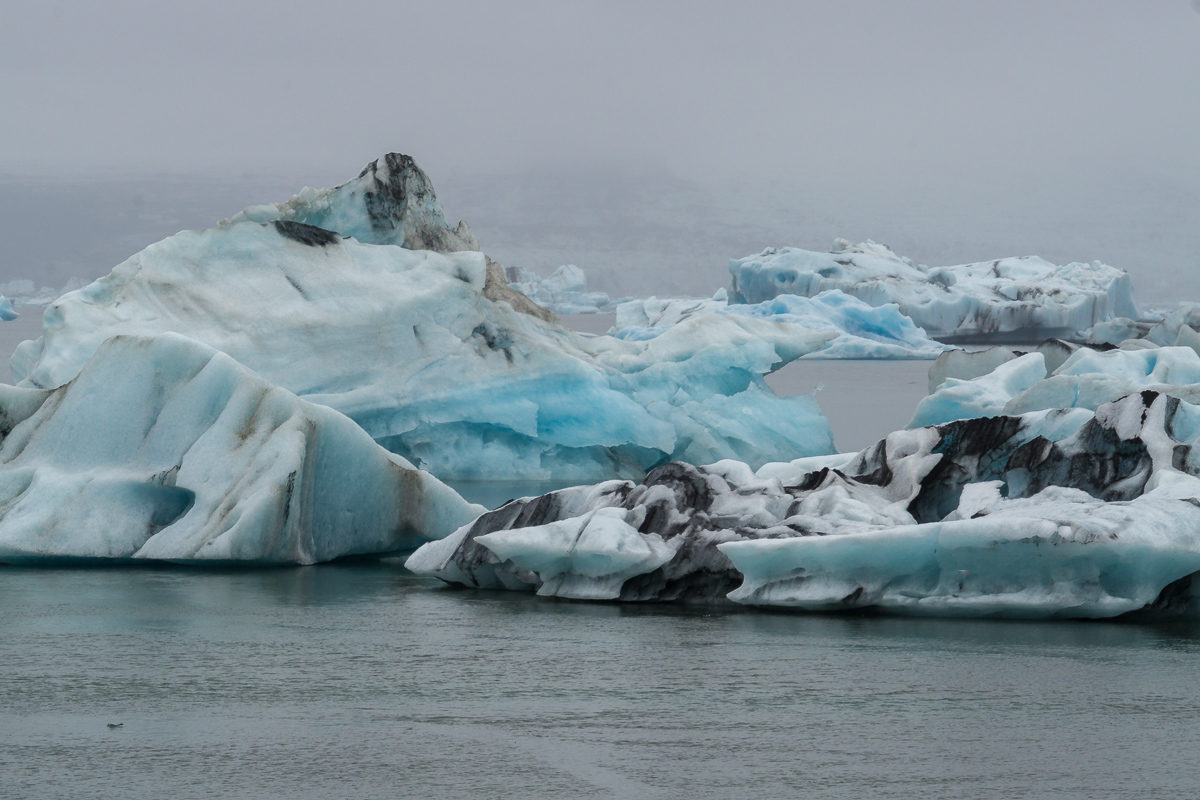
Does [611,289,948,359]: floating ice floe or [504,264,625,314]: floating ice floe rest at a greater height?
[504,264,625,314]: floating ice floe

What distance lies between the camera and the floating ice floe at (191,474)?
21.1 feet

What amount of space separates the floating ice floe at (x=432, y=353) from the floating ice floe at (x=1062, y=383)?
115 cm

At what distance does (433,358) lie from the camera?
1022 centimetres

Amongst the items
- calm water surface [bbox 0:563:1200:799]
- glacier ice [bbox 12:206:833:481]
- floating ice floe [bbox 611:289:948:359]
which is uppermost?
floating ice floe [bbox 611:289:948:359]

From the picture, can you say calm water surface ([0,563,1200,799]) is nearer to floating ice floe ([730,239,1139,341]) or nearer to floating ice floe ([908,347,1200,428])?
floating ice floe ([908,347,1200,428])

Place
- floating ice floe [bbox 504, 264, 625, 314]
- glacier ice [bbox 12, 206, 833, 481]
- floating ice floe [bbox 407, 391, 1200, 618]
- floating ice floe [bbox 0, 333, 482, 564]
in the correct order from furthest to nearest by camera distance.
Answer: floating ice floe [bbox 504, 264, 625, 314] < glacier ice [bbox 12, 206, 833, 481] < floating ice floe [bbox 0, 333, 482, 564] < floating ice floe [bbox 407, 391, 1200, 618]

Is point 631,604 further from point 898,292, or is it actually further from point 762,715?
point 898,292

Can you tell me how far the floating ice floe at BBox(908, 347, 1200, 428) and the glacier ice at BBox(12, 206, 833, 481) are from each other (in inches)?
45.5

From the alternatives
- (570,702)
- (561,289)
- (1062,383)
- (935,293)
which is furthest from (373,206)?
(561,289)

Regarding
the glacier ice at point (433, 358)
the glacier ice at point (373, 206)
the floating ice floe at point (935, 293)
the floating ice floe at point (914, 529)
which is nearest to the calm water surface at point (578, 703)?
the floating ice floe at point (914, 529)

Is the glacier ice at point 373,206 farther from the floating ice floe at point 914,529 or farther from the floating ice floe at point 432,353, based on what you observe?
the floating ice floe at point 914,529

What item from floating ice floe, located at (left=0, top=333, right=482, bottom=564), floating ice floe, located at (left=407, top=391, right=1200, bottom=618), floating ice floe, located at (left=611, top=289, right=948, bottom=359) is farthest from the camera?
floating ice floe, located at (left=611, top=289, right=948, bottom=359)

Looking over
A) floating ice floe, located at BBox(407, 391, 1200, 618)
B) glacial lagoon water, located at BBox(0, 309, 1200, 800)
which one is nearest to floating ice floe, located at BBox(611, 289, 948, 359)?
floating ice floe, located at BBox(407, 391, 1200, 618)

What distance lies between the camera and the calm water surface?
2902 mm
